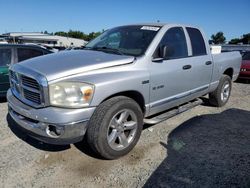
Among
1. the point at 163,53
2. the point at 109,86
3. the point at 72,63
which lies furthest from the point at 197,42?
the point at 72,63

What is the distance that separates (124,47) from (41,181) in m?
2.38

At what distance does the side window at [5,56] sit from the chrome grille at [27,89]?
2.79 metres

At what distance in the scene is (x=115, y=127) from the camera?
3652mm

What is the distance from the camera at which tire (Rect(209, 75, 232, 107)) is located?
6.25m

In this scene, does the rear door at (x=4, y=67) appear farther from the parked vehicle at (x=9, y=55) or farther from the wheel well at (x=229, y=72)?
the wheel well at (x=229, y=72)

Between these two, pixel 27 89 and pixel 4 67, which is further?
pixel 4 67

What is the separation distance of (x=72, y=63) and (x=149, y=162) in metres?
1.72

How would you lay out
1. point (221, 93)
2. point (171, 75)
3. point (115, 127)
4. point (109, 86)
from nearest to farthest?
1. point (109, 86)
2. point (115, 127)
3. point (171, 75)
4. point (221, 93)

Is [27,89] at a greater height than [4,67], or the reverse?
[4,67]

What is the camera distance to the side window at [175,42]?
439 cm

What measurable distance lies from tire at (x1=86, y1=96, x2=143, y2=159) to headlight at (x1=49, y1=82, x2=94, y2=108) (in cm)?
29

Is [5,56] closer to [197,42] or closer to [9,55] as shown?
[9,55]

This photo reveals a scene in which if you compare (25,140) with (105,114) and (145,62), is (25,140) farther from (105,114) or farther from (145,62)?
(145,62)

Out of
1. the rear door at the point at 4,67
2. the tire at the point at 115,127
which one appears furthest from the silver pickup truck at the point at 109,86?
the rear door at the point at 4,67
